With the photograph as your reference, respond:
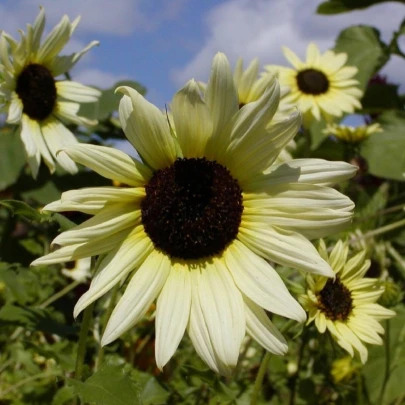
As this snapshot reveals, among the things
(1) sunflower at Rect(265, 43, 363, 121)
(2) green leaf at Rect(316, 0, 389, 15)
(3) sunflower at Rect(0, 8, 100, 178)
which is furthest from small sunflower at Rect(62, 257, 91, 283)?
(2) green leaf at Rect(316, 0, 389, 15)

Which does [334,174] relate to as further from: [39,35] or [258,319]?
[39,35]

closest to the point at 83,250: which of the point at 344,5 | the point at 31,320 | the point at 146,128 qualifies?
the point at 146,128

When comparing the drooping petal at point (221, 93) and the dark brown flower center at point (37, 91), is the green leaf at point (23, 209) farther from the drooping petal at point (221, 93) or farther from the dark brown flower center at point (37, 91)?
the dark brown flower center at point (37, 91)

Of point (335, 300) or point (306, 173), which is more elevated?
point (306, 173)

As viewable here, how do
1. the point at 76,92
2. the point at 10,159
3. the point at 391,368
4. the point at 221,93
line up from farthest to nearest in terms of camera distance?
1. the point at 10,159
2. the point at 76,92
3. the point at 391,368
4. the point at 221,93

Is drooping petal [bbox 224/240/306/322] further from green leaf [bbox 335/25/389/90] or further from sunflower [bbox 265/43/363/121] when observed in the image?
green leaf [bbox 335/25/389/90]

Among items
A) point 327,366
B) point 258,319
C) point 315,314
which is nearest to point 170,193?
point 258,319

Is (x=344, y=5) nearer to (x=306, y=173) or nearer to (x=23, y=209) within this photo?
(x=306, y=173)
